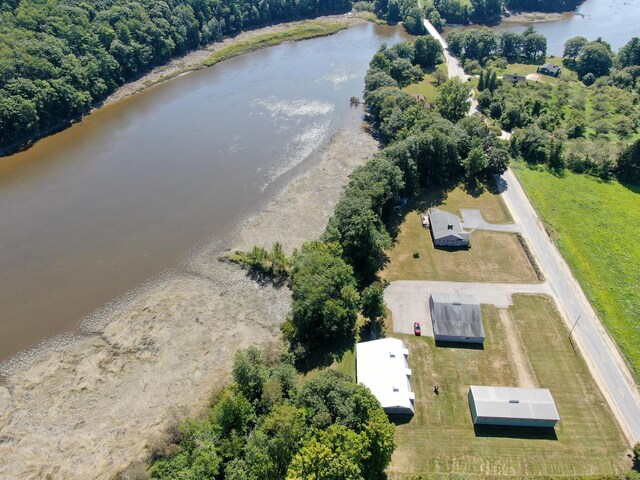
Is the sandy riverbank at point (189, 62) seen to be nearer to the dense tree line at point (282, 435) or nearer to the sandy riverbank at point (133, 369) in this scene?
the sandy riverbank at point (133, 369)

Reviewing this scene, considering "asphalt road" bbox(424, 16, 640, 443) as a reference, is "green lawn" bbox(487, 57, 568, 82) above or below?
above

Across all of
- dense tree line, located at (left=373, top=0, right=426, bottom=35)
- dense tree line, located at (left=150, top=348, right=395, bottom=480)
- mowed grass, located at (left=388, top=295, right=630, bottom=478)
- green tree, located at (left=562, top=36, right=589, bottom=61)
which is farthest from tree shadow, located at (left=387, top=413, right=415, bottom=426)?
dense tree line, located at (left=373, top=0, right=426, bottom=35)

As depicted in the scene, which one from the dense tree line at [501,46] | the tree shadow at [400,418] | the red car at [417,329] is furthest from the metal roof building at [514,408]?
the dense tree line at [501,46]

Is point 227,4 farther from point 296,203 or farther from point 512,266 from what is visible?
point 512,266

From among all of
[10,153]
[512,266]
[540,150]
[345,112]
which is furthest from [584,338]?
[10,153]

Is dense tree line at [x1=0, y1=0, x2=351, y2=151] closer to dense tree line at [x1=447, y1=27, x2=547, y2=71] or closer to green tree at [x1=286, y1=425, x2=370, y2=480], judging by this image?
dense tree line at [x1=447, y1=27, x2=547, y2=71]

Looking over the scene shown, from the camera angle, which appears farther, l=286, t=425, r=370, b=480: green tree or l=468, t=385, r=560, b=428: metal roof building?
l=468, t=385, r=560, b=428: metal roof building

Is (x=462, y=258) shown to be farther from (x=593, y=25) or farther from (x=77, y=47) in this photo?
(x=593, y=25)
